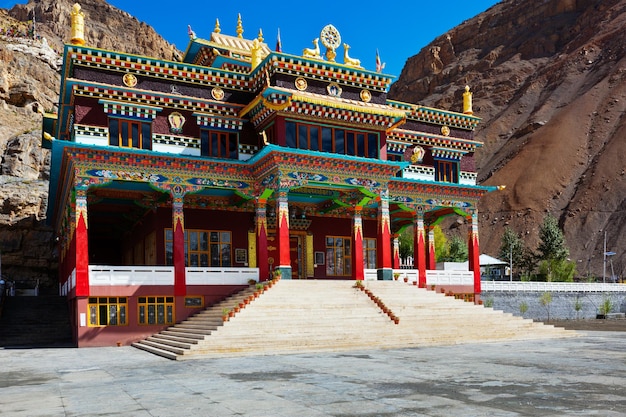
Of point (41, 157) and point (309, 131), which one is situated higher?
point (41, 157)

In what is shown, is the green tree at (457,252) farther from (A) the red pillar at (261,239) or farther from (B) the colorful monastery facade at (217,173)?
(A) the red pillar at (261,239)

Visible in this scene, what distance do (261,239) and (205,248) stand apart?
12.3 feet

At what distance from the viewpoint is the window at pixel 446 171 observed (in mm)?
38031

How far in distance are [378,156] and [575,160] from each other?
86103 millimetres

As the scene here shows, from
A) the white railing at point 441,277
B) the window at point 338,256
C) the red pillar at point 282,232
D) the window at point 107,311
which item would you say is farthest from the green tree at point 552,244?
the window at point 107,311

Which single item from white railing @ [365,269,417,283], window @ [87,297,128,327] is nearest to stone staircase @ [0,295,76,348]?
window @ [87,297,128,327]

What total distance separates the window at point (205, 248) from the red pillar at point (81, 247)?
571 cm

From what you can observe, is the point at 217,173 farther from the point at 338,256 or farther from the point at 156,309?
the point at 338,256

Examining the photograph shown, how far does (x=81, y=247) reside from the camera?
25.7m

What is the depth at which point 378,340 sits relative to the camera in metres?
22.9

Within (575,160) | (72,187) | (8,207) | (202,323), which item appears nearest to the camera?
(202,323)

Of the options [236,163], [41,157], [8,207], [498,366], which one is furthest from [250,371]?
[41,157]

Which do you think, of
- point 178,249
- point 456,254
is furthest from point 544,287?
point 456,254

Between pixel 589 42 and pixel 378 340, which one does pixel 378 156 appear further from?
pixel 589 42
